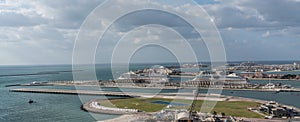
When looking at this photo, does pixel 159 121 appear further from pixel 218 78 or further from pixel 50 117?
pixel 218 78

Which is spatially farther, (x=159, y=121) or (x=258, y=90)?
(x=258, y=90)

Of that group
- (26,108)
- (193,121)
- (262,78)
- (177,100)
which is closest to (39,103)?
(26,108)

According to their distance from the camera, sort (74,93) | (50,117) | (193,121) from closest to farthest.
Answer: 1. (193,121)
2. (50,117)
3. (74,93)

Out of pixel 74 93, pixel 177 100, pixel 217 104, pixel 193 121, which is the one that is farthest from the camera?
pixel 74 93

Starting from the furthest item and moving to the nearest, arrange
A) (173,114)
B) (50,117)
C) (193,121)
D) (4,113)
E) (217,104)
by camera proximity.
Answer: (217,104) → (4,113) → (50,117) → (173,114) → (193,121)

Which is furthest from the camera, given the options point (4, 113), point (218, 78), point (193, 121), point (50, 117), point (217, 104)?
point (218, 78)

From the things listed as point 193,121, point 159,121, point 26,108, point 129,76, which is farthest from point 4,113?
point 129,76

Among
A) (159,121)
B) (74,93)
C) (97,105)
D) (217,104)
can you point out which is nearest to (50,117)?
(97,105)

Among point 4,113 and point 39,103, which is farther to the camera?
point 39,103

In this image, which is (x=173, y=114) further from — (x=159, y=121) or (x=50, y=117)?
(x=50, y=117)
